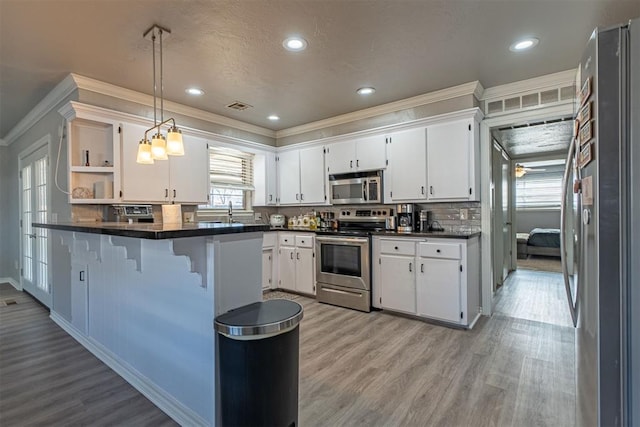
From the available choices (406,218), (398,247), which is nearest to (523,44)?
(406,218)

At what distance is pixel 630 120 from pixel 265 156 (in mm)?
4460

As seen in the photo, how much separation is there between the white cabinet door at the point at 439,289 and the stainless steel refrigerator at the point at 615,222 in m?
2.02

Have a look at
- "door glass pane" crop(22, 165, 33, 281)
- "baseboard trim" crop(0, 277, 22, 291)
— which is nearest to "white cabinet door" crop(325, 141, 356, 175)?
"door glass pane" crop(22, 165, 33, 281)

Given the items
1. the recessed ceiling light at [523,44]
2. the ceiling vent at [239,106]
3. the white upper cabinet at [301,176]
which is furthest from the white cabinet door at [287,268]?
the recessed ceiling light at [523,44]

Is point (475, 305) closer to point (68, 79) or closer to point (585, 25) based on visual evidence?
point (585, 25)

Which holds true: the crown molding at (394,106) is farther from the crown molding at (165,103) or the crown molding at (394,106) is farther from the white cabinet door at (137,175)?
the white cabinet door at (137,175)

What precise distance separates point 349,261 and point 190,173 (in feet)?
7.52

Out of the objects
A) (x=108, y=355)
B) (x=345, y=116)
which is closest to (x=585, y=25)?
(x=345, y=116)

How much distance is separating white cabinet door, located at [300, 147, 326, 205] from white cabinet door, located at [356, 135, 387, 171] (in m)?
0.65

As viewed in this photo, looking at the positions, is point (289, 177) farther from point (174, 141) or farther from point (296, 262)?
point (174, 141)

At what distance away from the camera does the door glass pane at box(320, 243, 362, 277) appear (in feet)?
12.5

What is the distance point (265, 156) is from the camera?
16.5ft

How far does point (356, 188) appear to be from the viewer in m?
4.24

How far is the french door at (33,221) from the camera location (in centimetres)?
400
